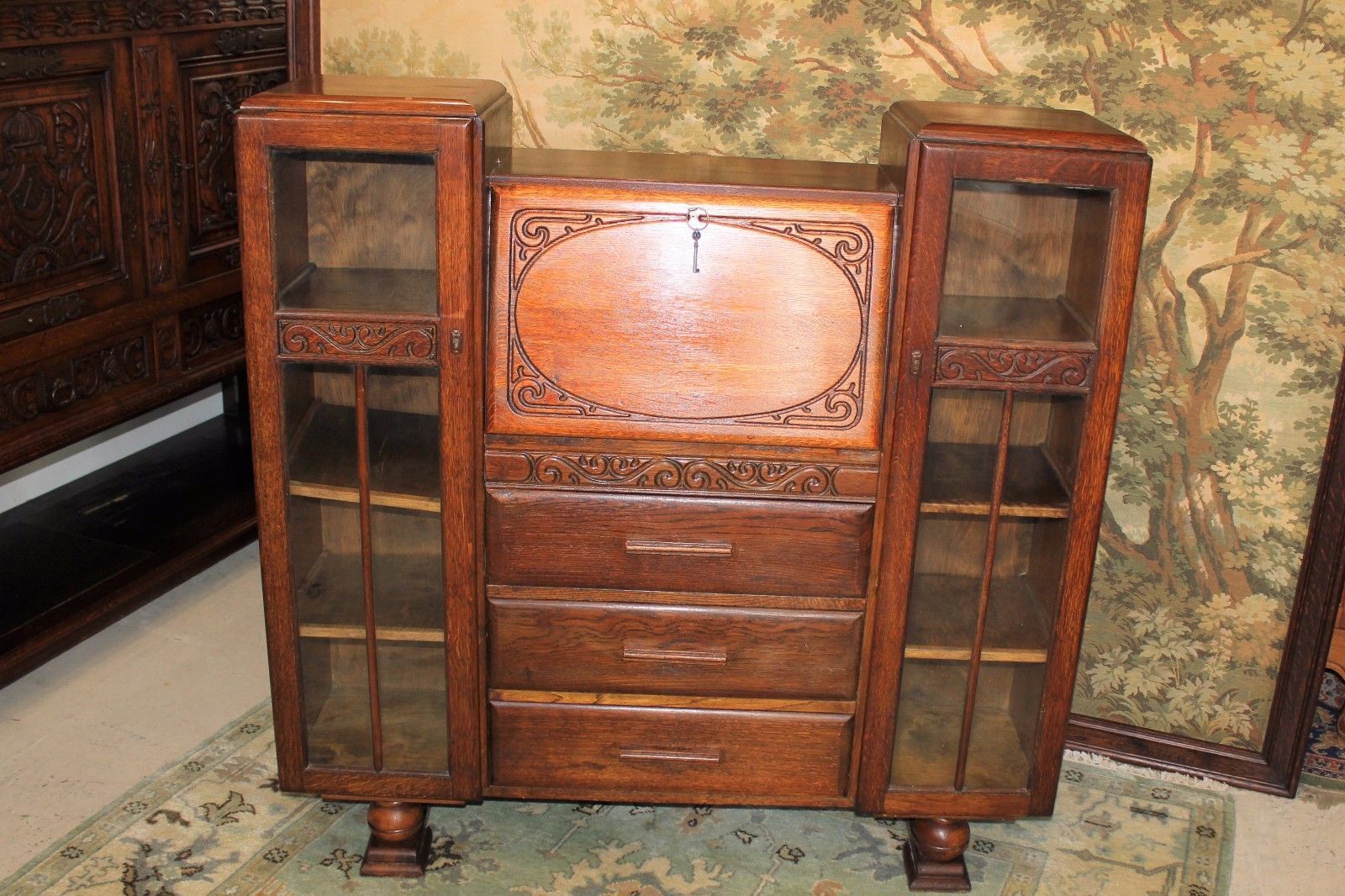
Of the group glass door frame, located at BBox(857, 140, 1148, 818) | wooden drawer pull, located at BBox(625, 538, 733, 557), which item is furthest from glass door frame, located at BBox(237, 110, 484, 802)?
glass door frame, located at BBox(857, 140, 1148, 818)

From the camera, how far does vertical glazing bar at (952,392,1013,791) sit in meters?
1.91

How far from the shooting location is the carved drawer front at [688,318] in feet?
6.00

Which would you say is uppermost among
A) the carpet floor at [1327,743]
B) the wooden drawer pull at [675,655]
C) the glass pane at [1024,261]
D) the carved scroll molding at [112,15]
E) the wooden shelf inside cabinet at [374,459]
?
the carved scroll molding at [112,15]

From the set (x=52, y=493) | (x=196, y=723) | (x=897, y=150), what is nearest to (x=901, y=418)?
(x=897, y=150)

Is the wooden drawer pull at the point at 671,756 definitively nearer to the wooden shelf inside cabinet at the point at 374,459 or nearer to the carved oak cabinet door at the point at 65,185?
the wooden shelf inside cabinet at the point at 374,459

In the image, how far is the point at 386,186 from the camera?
6.02 feet

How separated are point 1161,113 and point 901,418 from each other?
0.75 meters

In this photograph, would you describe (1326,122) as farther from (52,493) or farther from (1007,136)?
(52,493)

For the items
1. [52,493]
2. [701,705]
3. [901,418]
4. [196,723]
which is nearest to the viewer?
[901,418]

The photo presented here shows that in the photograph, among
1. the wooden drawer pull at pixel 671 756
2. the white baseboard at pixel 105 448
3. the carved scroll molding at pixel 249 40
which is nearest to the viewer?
the wooden drawer pull at pixel 671 756

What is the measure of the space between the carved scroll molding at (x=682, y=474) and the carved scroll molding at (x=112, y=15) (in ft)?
4.12

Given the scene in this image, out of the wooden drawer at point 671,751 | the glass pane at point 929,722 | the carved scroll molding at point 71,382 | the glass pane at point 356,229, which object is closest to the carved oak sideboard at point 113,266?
the carved scroll molding at point 71,382

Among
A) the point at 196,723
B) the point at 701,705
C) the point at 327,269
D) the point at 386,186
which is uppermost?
the point at 386,186

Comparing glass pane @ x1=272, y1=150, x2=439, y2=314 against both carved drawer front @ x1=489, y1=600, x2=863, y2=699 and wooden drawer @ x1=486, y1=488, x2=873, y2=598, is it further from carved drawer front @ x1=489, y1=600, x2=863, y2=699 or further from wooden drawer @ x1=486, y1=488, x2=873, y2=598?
carved drawer front @ x1=489, y1=600, x2=863, y2=699
